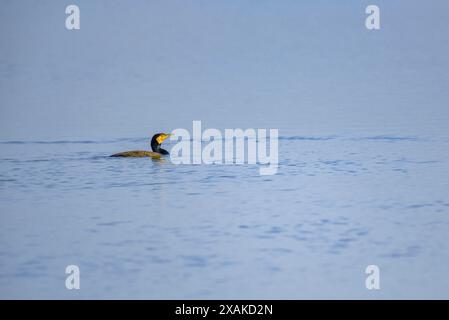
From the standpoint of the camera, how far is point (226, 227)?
8109mm

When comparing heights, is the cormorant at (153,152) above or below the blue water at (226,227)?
above

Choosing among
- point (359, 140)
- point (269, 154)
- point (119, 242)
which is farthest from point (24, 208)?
point (359, 140)

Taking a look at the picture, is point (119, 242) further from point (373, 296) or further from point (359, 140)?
point (359, 140)

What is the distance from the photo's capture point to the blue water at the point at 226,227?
6.44 meters

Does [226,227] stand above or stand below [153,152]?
below

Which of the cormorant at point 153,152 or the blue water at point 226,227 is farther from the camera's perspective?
the cormorant at point 153,152

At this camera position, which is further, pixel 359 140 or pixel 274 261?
pixel 359 140

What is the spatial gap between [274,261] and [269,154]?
6903 mm

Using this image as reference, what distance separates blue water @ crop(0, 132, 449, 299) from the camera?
6441mm

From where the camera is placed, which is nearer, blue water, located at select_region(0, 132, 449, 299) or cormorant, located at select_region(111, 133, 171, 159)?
blue water, located at select_region(0, 132, 449, 299)

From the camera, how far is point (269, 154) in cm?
1375

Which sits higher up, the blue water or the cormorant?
the cormorant

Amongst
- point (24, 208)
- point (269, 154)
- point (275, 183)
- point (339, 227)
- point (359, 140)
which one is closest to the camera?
point (339, 227)

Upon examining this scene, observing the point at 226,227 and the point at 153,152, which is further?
the point at 153,152
